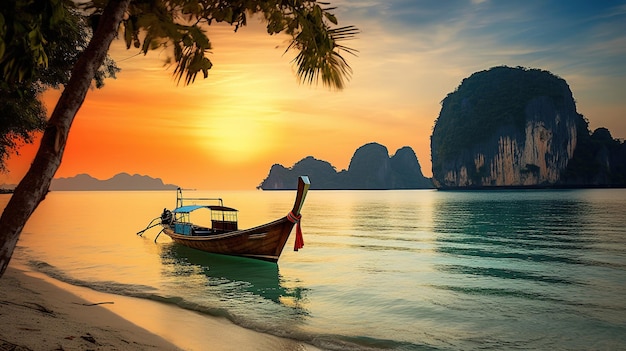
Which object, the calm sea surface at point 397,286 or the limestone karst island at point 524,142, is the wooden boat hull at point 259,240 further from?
the limestone karst island at point 524,142

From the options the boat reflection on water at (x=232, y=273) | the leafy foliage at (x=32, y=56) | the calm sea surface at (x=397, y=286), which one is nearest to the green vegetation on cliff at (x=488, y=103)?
the calm sea surface at (x=397, y=286)

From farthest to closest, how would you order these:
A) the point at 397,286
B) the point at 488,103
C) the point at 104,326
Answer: the point at 488,103 < the point at 397,286 < the point at 104,326

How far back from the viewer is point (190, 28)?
4.21m

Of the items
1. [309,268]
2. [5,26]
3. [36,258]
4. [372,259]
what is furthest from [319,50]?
[36,258]

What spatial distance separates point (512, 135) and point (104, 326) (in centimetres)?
15813

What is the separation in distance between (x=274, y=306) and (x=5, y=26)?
30.2ft

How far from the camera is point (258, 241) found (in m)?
16.1

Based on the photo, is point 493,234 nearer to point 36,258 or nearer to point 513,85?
point 36,258

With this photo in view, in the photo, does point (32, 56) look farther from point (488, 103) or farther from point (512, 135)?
point (488, 103)

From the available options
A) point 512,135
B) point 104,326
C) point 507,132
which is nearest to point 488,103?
point 507,132

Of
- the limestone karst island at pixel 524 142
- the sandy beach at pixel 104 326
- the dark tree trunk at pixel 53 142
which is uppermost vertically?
the limestone karst island at pixel 524 142

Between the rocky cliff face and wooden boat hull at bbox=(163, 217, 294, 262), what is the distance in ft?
468

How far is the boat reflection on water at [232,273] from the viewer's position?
1218 centimetres

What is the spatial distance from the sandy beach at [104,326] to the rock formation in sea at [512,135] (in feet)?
489
